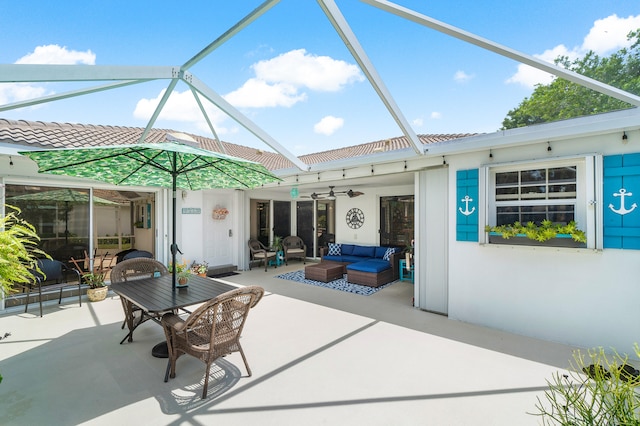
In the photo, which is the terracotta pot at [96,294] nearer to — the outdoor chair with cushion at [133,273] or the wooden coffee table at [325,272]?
the outdoor chair with cushion at [133,273]

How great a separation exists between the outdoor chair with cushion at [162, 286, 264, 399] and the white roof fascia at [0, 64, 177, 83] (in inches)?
112

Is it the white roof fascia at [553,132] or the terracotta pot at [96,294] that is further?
the terracotta pot at [96,294]

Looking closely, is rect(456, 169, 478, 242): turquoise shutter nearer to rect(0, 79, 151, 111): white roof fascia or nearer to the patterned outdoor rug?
the patterned outdoor rug

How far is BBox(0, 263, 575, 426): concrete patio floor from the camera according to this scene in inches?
96.3

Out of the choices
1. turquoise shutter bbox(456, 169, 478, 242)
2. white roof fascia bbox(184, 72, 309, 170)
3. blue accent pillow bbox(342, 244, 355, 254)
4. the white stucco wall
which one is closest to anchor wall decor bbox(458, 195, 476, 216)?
turquoise shutter bbox(456, 169, 478, 242)

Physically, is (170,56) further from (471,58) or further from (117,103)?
(471,58)

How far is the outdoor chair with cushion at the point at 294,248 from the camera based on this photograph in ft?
32.2

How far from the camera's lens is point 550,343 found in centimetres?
383

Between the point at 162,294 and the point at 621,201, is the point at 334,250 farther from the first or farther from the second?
the point at 621,201

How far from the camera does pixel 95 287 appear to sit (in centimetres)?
570

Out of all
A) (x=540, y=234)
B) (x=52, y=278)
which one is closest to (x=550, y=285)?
(x=540, y=234)

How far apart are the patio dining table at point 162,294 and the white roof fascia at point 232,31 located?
324 cm

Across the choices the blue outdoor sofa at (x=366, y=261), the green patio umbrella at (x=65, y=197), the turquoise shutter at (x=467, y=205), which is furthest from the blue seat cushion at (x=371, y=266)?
the green patio umbrella at (x=65, y=197)

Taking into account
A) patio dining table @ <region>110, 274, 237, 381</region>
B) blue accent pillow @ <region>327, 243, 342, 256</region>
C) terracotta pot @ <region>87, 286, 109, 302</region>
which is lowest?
terracotta pot @ <region>87, 286, 109, 302</region>
